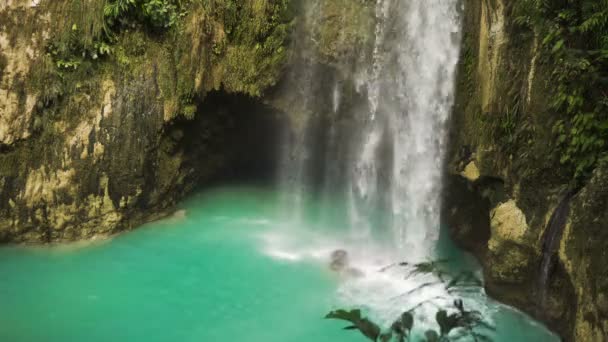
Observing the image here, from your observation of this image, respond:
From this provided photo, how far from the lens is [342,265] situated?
312 inches

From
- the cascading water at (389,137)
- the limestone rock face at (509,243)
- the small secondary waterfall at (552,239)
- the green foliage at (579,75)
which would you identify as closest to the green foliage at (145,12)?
the cascading water at (389,137)

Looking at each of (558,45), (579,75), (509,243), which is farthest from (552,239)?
(558,45)

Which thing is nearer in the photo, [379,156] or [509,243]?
[509,243]

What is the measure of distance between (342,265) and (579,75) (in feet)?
13.4

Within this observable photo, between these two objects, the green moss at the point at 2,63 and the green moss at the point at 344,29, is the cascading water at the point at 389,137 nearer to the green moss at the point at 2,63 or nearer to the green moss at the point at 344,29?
the green moss at the point at 344,29

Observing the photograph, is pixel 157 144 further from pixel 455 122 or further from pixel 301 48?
pixel 455 122

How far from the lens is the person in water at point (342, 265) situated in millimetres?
7730

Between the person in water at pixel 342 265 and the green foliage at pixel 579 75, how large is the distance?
3253 mm

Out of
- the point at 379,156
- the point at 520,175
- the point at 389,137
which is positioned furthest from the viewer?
the point at 379,156

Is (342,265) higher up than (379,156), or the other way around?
(379,156)

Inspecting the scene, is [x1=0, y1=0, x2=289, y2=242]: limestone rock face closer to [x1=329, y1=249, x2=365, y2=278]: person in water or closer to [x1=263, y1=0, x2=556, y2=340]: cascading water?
[x1=263, y1=0, x2=556, y2=340]: cascading water

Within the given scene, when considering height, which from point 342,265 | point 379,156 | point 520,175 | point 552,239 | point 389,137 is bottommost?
point 342,265

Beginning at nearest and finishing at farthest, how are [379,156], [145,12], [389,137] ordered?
[145,12] < [389,137] < [379,156]

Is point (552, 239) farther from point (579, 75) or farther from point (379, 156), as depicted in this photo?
point (379, 156)
